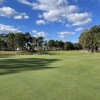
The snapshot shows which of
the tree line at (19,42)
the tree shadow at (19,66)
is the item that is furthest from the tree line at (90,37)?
the tree shadow at (19,66)

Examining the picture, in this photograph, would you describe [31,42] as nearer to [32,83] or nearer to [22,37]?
[22,37]

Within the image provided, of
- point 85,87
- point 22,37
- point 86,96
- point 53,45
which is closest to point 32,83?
point 85,87

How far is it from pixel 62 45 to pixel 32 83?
15471 cm

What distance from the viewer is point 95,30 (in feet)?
264

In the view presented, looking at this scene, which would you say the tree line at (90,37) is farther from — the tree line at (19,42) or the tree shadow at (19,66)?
the tree shadow at (19,66)

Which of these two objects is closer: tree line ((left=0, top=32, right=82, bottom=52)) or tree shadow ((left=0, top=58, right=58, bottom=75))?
tree shadow ((left=0, top=58, right=58, bottom=75))

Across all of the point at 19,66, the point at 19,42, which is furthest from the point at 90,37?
the point at 19,66

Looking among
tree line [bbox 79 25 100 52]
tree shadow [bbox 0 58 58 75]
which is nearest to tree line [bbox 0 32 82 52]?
tree line [bbox 79 25 100 52]

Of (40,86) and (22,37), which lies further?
(22,37)

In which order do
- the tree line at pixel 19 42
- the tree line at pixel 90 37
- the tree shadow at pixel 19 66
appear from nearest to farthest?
the tree shadow at pixel 19 66, the tree line at pixel 90 37, the tree line at pixel 19 42

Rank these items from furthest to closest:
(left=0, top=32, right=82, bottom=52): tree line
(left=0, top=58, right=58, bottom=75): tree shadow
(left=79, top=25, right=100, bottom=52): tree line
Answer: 1. (left=0, top=32, right=82, bottom=52): tree line
2. (left=79, top=25, right=100, bottom=52): tree line
3. (left=0, top=58, right=58, bottom=75): tree shadow

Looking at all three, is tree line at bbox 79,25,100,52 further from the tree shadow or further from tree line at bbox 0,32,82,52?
the tree shadow

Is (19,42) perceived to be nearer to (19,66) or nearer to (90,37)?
(90,37)

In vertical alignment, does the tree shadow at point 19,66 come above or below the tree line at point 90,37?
below
